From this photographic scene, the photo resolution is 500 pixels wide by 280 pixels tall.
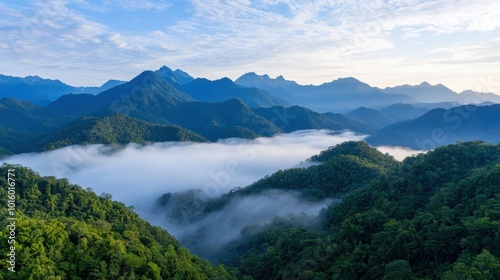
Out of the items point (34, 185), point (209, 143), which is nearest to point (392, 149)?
point (209, 143)

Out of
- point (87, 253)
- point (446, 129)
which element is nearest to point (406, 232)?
point (87, 253)

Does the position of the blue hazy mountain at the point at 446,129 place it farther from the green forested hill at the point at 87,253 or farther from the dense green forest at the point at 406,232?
the green forested hill at the point at 87,253

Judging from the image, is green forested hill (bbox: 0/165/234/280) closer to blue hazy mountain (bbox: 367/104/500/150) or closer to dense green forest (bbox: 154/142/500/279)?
dense green forest (bbox: 154/142/500/279)

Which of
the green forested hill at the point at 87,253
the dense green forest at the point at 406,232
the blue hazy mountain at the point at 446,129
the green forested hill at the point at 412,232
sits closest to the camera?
the green forested hill at the point at 87,253

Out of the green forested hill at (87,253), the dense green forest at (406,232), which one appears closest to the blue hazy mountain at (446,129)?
the dense green forest at (406,232)

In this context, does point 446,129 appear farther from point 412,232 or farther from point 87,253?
point 87,253

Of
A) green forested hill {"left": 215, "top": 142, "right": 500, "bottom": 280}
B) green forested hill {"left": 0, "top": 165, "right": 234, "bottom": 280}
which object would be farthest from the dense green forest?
green forested hill {"left": 0, "top": 165, "right": 234, "bottom": 280}
